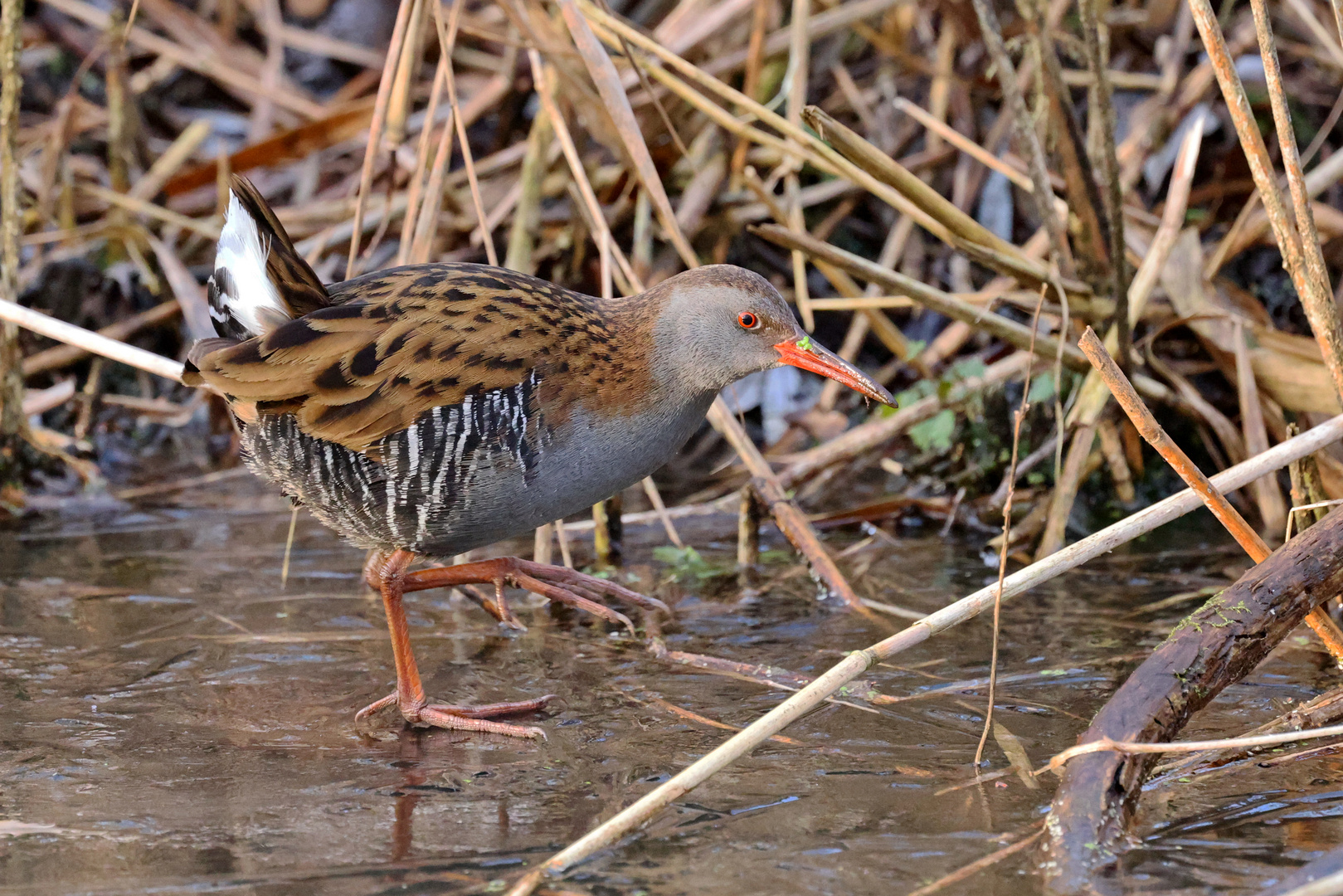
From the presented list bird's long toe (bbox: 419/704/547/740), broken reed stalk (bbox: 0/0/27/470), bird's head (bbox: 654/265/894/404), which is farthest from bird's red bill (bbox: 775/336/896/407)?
broken reed stalk (bbox: 0/0/27/470)

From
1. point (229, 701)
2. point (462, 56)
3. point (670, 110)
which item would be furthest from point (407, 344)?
point (462, 56)

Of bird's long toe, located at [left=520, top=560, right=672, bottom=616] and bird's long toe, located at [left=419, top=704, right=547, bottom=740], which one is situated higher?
bird's long toe, located at [left=520, top=560, right=672, bottom=616]

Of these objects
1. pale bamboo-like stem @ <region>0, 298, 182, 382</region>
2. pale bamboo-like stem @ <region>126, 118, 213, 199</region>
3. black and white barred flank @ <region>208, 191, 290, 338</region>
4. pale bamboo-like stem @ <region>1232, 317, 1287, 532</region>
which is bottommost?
pale bamboo-like stem @ <region>1232, 317, 1287, 532</region>

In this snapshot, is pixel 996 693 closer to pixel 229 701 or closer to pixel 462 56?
pixel 229 701

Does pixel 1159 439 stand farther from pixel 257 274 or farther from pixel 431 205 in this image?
pixel 431 205

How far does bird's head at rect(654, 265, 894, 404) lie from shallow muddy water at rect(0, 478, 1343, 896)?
672 mm

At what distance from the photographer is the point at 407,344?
115 inches

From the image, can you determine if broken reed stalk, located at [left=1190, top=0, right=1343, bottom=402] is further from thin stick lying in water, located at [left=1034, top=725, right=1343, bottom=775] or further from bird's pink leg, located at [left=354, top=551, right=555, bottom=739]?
bird's pink leg, located at [left=354, top=551, right=555, bottom=739]

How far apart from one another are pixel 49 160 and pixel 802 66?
3.12 metres

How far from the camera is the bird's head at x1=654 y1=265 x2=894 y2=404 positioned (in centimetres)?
311

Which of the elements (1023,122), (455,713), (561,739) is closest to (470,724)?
(455,713)

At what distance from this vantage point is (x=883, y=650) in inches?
89.1

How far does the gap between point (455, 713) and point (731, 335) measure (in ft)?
3.37

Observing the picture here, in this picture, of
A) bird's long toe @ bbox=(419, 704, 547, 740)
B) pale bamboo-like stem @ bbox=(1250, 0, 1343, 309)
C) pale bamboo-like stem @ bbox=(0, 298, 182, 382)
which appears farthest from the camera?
pale bamboo-like stem @ bbox=(0, 298, 182, 382)
